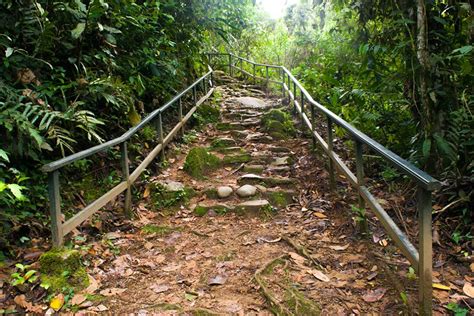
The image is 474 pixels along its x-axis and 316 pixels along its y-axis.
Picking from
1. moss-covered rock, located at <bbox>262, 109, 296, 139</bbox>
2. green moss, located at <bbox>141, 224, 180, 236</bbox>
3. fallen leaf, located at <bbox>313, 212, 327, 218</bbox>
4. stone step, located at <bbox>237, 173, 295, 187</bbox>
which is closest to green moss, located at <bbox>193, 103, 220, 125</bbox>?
moss-covered rock, located at <bbox>262, 109, 296, 139</bbox>

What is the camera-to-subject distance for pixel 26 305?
2502 millimetres

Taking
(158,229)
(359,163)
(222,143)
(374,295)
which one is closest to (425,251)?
(374,295)

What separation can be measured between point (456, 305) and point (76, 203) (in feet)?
11.2

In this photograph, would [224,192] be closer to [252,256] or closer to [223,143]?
[252,256]

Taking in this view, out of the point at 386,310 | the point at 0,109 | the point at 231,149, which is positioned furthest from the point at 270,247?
the point at 231,149

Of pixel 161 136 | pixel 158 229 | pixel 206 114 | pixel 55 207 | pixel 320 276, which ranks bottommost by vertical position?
pixel 158 229

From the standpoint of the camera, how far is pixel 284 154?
6.12 meters

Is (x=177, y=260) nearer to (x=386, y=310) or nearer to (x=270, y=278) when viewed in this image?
(x=270, y=278)

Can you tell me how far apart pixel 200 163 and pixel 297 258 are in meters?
2.75

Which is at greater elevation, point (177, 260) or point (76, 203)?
A: point (76, 203)

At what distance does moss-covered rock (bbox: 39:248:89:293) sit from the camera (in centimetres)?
273

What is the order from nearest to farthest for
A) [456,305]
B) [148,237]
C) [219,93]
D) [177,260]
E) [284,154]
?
1. [456,305]
2. [177,260]
3. [148,237]
4. [284,154]
5. [219,93]

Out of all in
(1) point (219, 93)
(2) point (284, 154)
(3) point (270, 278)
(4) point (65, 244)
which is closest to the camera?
(3) point (270, 278)

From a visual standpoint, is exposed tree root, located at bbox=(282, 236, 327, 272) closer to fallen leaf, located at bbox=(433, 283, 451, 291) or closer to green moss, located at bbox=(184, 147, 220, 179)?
fallen leaf, located at bbox=(433, 283, 451, 291)
